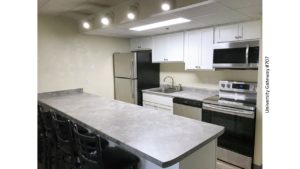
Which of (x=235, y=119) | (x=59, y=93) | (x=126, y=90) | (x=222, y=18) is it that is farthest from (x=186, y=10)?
(x=59, y=93)

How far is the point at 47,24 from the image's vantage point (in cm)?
331

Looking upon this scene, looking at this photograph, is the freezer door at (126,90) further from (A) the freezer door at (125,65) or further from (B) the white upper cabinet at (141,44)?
(B) the white upper cabinet at (141,44)

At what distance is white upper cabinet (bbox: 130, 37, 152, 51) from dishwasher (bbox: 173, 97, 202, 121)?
4.23ft

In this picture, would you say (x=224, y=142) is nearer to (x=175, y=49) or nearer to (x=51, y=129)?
(x=175, y=49)

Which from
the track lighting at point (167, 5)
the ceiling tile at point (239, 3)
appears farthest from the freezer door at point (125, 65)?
the ceiling tile at point (239, 3)

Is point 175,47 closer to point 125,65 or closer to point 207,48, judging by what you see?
point 207,48

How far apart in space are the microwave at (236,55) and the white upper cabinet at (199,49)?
0.12 metres

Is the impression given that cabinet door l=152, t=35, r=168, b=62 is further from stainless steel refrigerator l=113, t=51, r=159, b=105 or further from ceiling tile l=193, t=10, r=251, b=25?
ceiling tile l=193, t=10, r=251, b=25

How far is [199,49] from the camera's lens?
3180mm

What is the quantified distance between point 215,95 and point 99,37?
241 cm

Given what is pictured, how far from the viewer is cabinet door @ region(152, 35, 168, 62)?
3711mm

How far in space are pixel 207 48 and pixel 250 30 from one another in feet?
2.16

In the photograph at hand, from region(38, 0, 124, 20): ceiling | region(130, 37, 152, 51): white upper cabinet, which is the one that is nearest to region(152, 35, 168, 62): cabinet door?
region(130, 37, 152, 51): white upper cabinet
